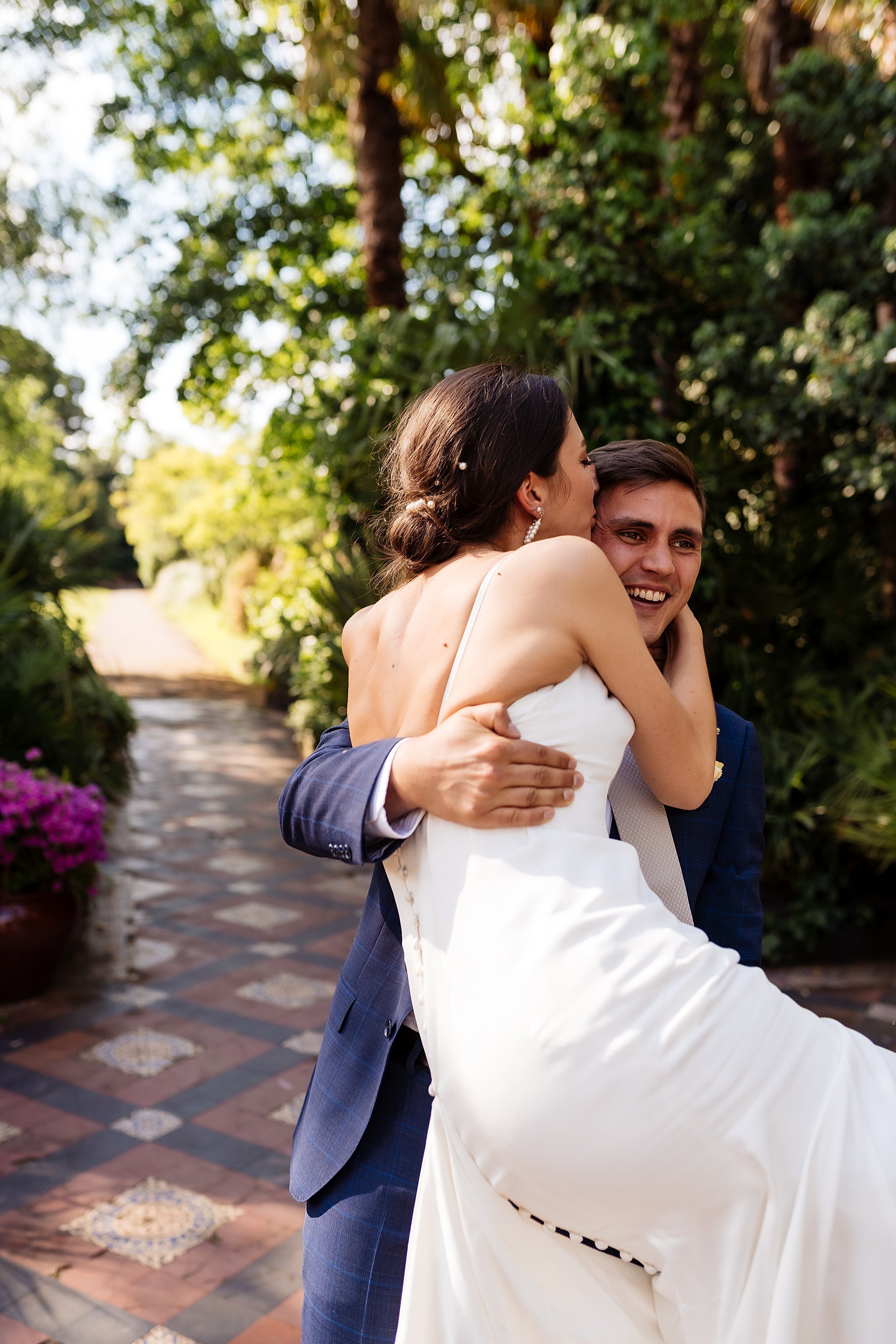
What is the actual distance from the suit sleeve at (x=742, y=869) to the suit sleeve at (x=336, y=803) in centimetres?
59

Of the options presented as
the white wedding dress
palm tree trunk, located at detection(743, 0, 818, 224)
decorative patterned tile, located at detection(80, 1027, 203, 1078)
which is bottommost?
decorative patterned tile, located at detection(80, 1027, 203, 1078)

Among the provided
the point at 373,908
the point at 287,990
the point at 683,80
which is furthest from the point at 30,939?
the point at 683,80

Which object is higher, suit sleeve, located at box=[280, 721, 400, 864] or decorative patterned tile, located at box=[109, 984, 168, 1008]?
suit sleeve, located at box=[280, 721, 400, 864]

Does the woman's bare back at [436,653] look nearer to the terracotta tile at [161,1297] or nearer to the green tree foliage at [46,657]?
the terracotta tile at [161,1297]

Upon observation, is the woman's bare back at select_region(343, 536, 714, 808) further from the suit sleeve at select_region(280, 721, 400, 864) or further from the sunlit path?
the sunlit path

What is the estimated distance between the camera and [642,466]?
1.97 metres

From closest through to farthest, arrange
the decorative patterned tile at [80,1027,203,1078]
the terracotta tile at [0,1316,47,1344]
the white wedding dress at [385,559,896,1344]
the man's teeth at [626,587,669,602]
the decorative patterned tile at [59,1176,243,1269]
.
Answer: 1. the white wedding dress at [385,559,896,1344]
2. the man's teeth at [626,587,669,602]
3. the terracotta tile at [0,1316,47,1344]
4. the decorative patterned tile at [59,1176,243,1269]
5. the decorative patterned tile at [80,1027,203,1078]

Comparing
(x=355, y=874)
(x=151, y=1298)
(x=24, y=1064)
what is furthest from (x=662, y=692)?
(x=355, y=874)

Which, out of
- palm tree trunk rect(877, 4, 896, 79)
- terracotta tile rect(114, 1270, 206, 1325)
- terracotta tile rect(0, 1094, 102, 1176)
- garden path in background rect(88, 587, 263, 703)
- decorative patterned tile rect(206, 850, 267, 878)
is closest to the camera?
terracotta tile rect(114, 1270, 206, 1325)

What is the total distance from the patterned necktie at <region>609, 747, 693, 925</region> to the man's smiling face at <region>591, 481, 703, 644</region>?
0.36m

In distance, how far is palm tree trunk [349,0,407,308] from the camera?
338 inches

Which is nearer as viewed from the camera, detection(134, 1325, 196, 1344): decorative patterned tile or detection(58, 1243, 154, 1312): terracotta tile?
detection(134, 1325, 196, 1344): decorative patterned tile

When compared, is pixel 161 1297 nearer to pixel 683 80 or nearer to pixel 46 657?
pixel 46 657

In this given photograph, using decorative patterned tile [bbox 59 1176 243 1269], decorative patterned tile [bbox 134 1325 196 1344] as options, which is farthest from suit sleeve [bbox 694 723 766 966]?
decorative patterned tile [bbox 59 1176 243 1269]
